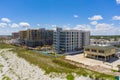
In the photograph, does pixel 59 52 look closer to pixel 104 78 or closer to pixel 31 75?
pixel 31 75

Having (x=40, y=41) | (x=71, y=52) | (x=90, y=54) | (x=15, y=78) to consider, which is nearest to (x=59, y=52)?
(x=71, y=52)

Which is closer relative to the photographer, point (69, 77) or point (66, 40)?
point (69, 77)

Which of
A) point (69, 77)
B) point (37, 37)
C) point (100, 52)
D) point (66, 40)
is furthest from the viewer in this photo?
point (37, 37)

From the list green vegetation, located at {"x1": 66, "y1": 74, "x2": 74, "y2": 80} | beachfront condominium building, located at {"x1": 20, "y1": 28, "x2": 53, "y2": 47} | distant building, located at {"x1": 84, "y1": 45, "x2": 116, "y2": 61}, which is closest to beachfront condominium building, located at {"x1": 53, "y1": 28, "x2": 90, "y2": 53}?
distant building, located at {"x1": 84, "y1": 45, "x2": 116, "y2": 61}

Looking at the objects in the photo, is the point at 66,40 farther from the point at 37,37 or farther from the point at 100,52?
the point at 37,37

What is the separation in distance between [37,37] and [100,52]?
2016 inches

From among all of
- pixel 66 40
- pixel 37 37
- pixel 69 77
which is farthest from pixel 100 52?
pixel 37 37

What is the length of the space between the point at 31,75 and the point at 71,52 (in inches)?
1384

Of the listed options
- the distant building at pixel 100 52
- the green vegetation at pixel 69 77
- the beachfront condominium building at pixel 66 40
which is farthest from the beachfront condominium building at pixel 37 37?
the green vegetation at pixel 69 77

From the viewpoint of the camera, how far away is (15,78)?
101ft

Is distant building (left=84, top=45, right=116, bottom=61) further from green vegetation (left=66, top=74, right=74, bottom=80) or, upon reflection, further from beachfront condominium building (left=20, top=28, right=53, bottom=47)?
beachfront condominium building (left=20, top=28, right=53, bottom=47)

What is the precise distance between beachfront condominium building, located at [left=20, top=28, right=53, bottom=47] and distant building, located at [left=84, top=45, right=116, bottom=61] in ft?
146

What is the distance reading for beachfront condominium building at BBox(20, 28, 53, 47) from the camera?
296ft

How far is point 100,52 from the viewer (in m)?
49.2
